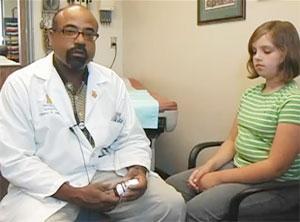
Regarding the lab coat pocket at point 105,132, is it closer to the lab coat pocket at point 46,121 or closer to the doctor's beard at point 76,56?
the lab coat pocket at point 46,121

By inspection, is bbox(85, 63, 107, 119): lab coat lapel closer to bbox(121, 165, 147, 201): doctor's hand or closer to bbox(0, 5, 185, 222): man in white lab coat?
bbox(0, 5, 185, 222): man in white lab coat

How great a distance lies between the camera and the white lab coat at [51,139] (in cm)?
156

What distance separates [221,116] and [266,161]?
0.97 m

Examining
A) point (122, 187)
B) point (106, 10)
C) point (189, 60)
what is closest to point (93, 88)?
point (122, 187)

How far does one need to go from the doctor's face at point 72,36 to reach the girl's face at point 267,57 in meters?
0.71

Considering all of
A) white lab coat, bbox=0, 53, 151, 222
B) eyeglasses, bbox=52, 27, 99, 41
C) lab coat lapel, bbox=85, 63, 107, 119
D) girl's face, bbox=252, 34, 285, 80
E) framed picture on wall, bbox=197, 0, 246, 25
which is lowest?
white lab coat, bbox=0, 53, 151, 222

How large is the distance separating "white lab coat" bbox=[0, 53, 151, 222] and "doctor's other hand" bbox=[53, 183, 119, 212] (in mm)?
29

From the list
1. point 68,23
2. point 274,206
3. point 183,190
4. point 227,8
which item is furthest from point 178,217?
point 227,8

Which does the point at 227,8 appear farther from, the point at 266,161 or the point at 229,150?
the point at 266,161

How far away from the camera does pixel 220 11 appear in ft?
8.05

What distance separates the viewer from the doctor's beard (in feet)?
5.74

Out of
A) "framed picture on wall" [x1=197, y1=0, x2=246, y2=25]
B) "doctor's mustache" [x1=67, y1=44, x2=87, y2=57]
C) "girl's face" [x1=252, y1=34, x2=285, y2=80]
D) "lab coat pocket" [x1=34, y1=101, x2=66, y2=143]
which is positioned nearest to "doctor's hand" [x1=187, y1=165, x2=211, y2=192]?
"girl's face" [x1=252, y1=34, x2=285, y2=80]

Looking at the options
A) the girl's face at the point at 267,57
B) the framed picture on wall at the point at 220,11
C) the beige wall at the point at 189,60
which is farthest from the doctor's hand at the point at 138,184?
the framed picture on wall at the point at 220,11

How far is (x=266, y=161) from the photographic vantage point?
159cm
